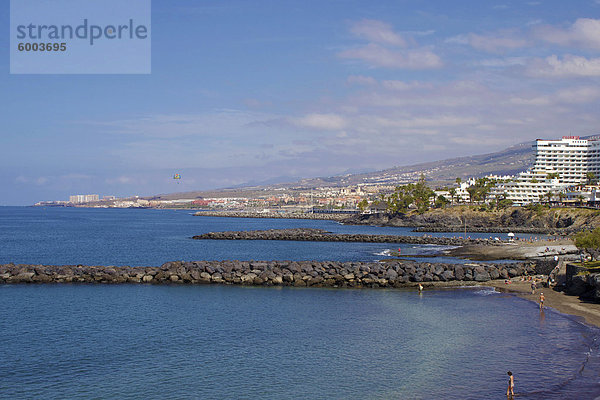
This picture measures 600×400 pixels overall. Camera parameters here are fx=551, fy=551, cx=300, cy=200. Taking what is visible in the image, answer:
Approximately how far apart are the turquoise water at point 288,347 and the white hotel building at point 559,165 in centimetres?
13154

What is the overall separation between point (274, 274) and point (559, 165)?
15292 centimetres

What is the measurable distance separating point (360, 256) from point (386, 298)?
2775 centimetres

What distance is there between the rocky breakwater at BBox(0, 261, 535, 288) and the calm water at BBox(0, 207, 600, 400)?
2.45 meters

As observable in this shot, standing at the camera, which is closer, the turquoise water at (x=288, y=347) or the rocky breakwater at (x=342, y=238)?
the turquoise water at (x=288, y=347)

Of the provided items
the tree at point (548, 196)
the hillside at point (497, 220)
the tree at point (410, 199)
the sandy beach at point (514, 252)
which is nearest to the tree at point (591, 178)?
the tree at point (548, 196)

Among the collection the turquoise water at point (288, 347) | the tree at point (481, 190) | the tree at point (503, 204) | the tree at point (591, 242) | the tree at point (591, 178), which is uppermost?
the tree at point (591, 178)

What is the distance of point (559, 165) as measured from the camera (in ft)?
558

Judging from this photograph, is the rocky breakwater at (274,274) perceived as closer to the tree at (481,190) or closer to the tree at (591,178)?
the tree at (481,190)

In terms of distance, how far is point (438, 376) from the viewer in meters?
20.0

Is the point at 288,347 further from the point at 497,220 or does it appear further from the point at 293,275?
the point at 497,220

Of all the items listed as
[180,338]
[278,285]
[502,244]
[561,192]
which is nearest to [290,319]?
[180,338]

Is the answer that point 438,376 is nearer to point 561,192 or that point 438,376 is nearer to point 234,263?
point 234,263

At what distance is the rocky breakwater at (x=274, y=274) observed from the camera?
135 ft

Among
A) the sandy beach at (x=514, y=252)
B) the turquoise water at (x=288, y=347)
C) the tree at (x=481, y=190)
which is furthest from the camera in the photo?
the tree at (x=481, y=190)
